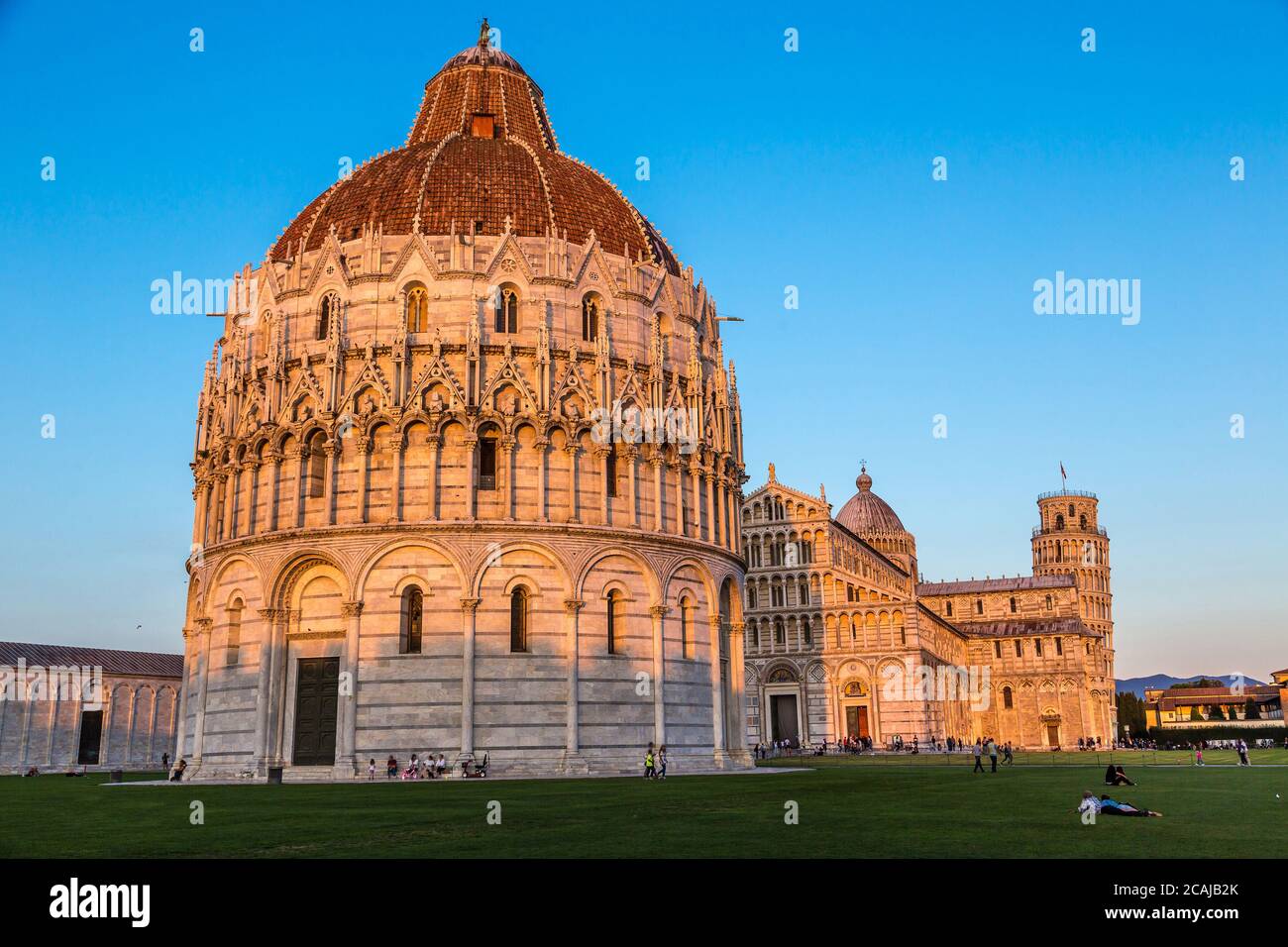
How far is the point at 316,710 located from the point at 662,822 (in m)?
25.7

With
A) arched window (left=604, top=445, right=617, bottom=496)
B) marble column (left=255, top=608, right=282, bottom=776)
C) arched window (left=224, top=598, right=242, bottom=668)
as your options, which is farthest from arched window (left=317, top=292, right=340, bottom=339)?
arched window (left=604, top=445, right=617, bottom=496)

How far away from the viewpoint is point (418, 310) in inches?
1750

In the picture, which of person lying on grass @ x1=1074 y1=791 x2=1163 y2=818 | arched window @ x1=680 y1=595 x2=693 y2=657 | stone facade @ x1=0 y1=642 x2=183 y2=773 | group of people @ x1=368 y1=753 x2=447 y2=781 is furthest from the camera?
stone facade @ x1=0 y1=642 x2=183 y2=773

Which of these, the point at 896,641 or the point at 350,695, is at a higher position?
the point at 896,641

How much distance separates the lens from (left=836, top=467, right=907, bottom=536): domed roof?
13112 cm

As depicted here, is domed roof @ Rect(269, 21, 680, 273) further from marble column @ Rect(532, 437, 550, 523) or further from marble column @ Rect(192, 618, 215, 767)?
marble column @ Rect(192, 618, 215, 767)

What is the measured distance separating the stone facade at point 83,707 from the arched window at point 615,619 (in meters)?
40.3

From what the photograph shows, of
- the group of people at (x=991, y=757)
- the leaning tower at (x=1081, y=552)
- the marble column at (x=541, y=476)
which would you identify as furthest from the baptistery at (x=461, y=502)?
the leaning tower at (x=1081, y=552)

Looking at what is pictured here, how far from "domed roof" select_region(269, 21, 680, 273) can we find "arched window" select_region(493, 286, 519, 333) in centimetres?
283

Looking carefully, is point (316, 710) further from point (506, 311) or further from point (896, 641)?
point (896, 641)

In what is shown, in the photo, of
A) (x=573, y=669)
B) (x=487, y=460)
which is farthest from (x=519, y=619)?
(x=487, y=460)

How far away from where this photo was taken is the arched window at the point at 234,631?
4400 centimetres

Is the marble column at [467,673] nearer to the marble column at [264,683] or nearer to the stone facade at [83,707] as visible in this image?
the marble column at [264,683]
